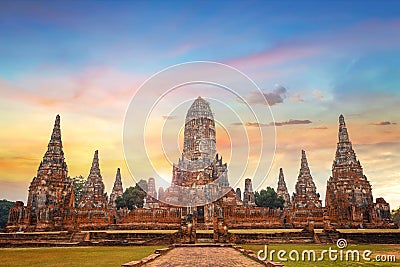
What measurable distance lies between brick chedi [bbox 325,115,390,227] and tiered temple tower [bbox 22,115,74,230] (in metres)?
30.1

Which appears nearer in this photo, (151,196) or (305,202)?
(305,202)

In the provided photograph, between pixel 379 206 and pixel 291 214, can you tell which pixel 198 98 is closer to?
pixel 291 214

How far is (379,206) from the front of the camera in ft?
134

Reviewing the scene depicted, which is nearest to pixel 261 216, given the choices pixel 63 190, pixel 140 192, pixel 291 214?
pixel 291 214

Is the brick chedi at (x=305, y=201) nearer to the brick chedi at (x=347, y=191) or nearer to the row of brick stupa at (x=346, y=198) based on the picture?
the row of brick stupa at (x=346, y=198)

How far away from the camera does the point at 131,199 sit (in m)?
66.2

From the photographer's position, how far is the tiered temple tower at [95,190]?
4919 cm

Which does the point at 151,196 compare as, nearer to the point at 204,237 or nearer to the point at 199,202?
the point at 199,202

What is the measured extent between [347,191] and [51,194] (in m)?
34.7

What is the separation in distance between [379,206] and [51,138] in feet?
129

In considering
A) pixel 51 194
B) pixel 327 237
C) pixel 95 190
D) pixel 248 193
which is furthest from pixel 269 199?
pixel 327 237

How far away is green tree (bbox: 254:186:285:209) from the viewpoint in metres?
64.6

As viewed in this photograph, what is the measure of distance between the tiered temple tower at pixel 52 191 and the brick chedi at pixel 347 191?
98.7 ft

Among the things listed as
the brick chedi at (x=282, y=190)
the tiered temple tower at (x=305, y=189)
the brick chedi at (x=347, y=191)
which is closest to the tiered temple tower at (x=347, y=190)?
the brick chedi at (x=347, y=191)
